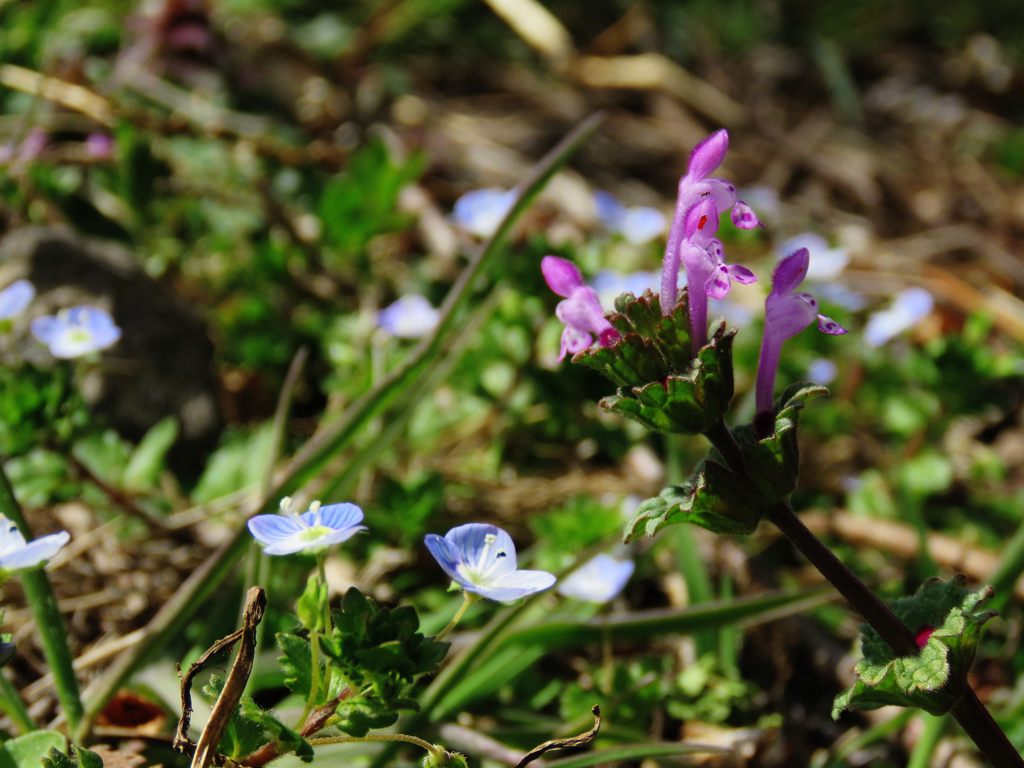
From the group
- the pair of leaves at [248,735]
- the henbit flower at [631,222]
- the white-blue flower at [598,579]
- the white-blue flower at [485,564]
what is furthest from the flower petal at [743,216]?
the henbit flower at [631,222]

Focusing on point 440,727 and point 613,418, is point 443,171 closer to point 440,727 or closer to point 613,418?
point 613,418

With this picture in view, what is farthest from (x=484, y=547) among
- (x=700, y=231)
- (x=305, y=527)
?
(x=700, y=231)

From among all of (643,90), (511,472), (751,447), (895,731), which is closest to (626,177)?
(643,90)

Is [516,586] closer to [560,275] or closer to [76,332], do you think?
[560,275]

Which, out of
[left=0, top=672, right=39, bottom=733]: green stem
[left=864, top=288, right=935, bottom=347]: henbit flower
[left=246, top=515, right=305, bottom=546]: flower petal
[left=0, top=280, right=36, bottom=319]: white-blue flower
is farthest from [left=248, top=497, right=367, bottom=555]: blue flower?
[left=864, top=288, right=935, bottom=347]: henbit flower

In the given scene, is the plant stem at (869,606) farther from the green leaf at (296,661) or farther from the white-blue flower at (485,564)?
the green leaf at (296,661)

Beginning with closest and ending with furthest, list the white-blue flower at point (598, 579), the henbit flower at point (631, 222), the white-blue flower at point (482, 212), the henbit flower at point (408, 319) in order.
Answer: the white-blue flower at point (598, 579), the henbit flower at point (408, 319), the white-blue flower at point (482, 212), the henbit flower at point (631, 222)
